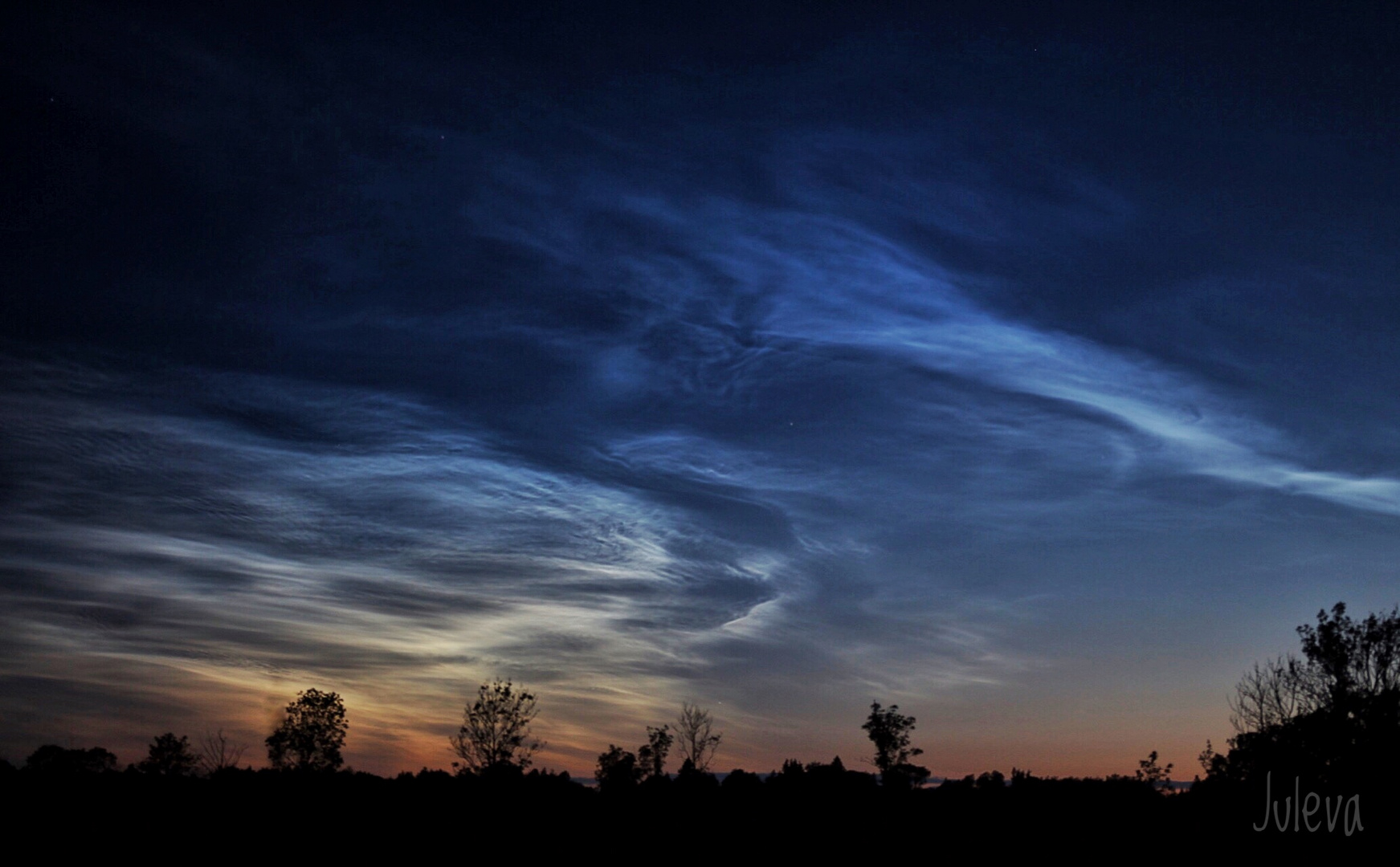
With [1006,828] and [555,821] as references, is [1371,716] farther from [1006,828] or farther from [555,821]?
[555,821]

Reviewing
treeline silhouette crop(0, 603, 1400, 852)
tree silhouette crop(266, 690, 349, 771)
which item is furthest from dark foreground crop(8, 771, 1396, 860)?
tree silhouette crop(266, 690, 349, 771)

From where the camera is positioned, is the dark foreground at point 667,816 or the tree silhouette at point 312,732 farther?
the tree silhouette at point 312,732

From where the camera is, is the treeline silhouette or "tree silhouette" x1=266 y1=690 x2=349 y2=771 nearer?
the treeline silhouette

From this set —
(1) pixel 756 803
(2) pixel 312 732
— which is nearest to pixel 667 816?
(1) pixel 756 803

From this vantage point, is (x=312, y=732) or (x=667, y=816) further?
(x=312, y=732)

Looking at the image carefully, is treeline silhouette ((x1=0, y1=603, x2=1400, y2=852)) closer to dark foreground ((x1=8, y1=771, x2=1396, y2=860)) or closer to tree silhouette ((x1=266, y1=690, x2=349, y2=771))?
dark foreground ((x1=8, y1=771, x2=1396, y2=860))

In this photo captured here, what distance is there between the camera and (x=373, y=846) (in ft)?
53.7

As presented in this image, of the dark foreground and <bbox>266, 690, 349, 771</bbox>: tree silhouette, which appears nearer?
→ the dark foreground

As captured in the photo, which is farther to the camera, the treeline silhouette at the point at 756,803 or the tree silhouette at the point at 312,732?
the tree silhouette at the point at 312,732

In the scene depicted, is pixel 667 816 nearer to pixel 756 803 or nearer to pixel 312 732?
pixel 756 803

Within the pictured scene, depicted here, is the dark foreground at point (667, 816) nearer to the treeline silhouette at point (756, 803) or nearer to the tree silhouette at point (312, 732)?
the treeline silhouette at point (756, 803)

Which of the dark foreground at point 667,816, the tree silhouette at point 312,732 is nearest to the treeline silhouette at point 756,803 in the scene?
the dark foreground at point 667,816

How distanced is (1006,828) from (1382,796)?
11.1m

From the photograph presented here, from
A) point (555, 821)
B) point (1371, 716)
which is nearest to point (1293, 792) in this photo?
point (555, 821)
